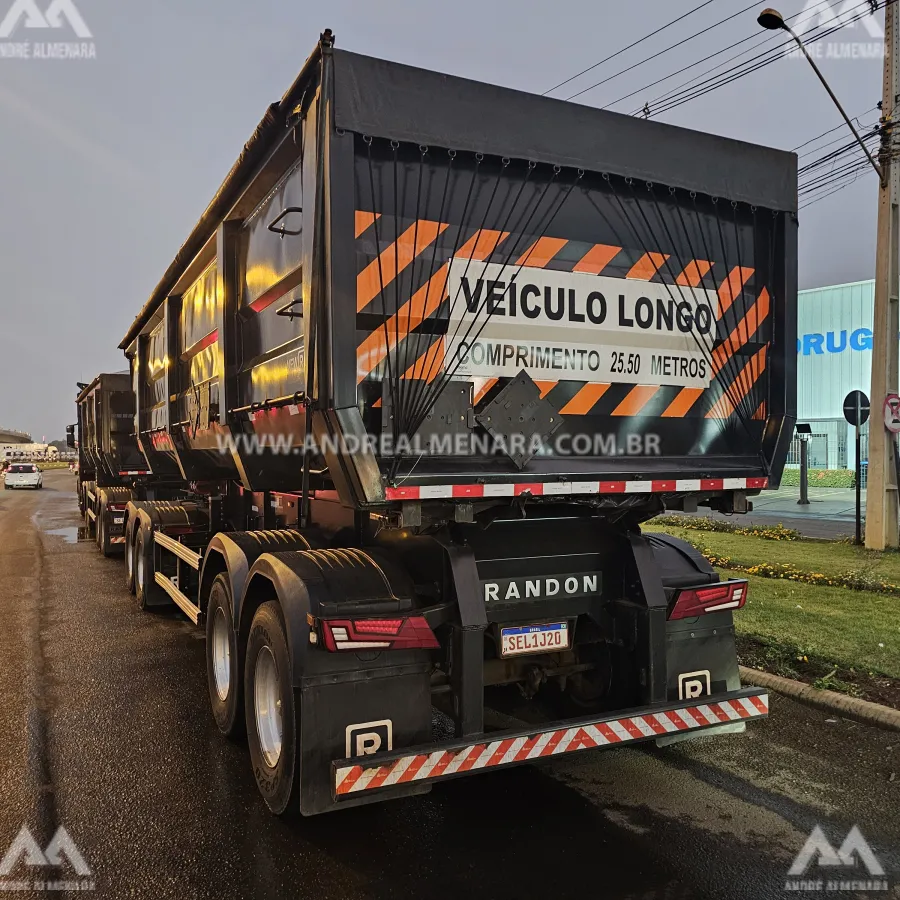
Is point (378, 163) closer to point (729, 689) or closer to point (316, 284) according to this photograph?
point (316, 284)

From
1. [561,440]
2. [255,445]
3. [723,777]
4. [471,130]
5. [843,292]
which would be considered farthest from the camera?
[843,292]

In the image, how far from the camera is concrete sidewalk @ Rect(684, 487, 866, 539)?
13828mm

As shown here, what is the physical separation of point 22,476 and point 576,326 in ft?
136

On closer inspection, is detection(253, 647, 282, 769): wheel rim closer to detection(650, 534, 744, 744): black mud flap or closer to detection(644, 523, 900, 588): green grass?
detection(650, 534, 744, 744): black mud flap

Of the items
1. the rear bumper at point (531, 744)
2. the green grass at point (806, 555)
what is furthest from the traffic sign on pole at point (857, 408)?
the rear bumper at point (531, 744)

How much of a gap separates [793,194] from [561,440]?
7.26ft

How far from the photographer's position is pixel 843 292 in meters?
28.4

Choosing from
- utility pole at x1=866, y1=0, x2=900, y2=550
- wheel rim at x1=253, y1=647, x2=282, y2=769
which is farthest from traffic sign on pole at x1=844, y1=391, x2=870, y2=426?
wheel rim at x1=253, y1=647, x2=282, y2=769

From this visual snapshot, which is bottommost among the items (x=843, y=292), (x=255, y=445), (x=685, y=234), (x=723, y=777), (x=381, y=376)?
(x=723, y=777)

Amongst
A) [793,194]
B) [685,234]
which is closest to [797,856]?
[685,234]

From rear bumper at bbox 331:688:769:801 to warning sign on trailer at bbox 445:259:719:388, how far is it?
1.68 metres

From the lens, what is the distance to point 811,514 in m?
16.7

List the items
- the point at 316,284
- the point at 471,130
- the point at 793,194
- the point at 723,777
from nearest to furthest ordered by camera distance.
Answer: the point at 316,284, the point at 471,130, the point at 723,777, the point at 793,194

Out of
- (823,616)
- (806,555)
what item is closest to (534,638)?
(823,616)
